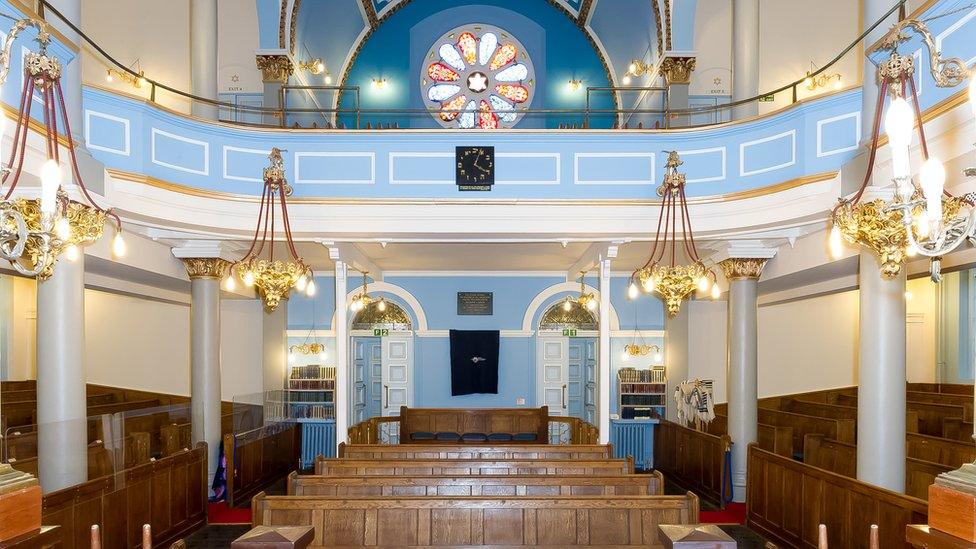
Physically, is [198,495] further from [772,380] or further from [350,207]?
[772,380]

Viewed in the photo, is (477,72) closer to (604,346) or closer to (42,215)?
(604,346)

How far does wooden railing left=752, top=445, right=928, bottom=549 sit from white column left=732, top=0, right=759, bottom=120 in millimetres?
4742

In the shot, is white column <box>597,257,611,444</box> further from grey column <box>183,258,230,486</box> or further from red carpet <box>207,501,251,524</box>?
grey column <box>183,258,230,486</box>

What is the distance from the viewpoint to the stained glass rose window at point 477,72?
16062 millimetres

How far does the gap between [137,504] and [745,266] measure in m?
7.96

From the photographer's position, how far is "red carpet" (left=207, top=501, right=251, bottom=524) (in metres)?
9.07

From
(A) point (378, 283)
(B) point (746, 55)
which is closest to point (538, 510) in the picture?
(B) point (746, 55)

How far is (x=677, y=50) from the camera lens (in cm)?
1148

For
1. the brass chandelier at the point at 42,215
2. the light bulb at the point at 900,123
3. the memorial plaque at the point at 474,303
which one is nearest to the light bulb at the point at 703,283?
the light bulb at the point at 900,123

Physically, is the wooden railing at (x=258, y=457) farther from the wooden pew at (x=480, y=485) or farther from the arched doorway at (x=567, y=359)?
the arched doorway at (x=567, y=359)

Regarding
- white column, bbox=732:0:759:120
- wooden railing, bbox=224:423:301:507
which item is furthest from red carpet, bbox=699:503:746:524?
wooden railing, bbox=224:423:301:507

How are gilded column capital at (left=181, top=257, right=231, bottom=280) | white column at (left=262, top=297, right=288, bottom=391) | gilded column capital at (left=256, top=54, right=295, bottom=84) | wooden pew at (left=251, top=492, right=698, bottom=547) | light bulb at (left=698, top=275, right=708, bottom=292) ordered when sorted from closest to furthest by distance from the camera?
wooden pew at (left=251, top=492, right=698, bottom=547) < light bulb at (left=698, top=275, right=708, bottom=292) < gilded column capital at (left=181, top=257, right=231, bottom=280) < gilded column capital at (left=256, top=54, right=295, bottom=84) < white column at (left=262, top=297, right=288, bottom=391)

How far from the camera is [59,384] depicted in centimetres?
652

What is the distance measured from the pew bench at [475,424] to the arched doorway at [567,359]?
54.2 inches
